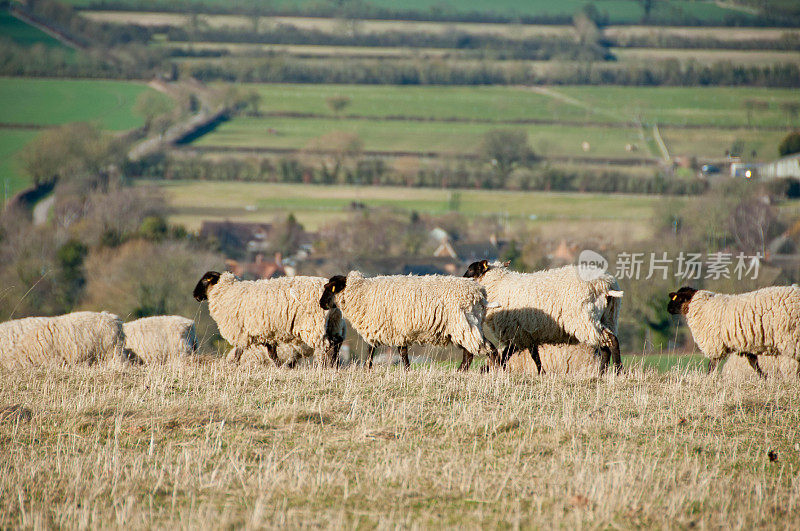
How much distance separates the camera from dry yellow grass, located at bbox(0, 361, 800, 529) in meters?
6.77

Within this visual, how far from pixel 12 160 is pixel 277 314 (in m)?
115

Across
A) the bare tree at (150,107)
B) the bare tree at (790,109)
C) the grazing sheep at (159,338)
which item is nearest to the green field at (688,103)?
the bare tree at (790,109)

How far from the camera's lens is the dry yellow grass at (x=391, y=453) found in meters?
6.77

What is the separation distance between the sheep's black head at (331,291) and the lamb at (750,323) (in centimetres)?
553

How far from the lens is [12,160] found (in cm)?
11656

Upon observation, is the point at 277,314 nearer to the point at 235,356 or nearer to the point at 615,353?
the point at 235,356

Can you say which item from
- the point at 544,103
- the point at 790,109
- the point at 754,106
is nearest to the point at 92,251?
the point at 544,103

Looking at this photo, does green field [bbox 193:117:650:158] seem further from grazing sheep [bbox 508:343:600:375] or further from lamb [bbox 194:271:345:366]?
lamb [bbox 194:271:345:366]

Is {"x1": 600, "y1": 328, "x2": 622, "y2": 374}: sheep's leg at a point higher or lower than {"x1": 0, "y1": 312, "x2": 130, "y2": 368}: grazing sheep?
higher

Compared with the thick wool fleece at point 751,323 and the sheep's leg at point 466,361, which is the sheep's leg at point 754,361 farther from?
the sheep's leg at point 466,361

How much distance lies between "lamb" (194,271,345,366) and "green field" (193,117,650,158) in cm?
12337

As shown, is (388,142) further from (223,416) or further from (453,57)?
(223,416)

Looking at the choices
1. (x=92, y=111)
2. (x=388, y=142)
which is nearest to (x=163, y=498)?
(x=388, y=142)

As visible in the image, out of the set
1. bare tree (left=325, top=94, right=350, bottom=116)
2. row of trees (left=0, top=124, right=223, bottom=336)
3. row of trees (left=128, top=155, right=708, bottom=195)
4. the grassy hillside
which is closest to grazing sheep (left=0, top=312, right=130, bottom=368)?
row of trees (left=0, top=124, right=223, bottom=336)
